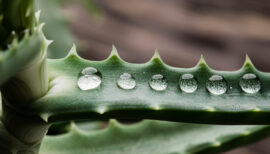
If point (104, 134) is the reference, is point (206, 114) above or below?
above

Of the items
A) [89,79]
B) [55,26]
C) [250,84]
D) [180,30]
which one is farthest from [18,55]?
[180,30]

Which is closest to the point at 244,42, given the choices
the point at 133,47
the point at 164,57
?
the point at 164,57

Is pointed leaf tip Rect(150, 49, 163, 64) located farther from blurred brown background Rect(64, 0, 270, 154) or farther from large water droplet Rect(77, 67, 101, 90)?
blurred brown background Rect(64, 0, 270, 154)

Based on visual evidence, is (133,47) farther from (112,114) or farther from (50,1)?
(112,114)

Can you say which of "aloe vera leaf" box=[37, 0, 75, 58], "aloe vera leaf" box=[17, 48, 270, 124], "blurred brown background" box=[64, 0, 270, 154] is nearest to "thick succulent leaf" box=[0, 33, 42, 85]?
"aloe vera leaf" box=[17, 48, 270, 124]

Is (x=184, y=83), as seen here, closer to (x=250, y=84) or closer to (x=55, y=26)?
(x=250, y=84)

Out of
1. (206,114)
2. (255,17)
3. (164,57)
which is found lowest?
(164,57)

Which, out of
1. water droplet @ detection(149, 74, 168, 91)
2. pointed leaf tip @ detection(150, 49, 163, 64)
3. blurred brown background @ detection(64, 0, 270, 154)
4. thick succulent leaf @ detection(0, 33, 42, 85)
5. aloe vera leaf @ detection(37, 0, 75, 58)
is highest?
thick succulent leaf @ detection(0, 33, 42, 85)
